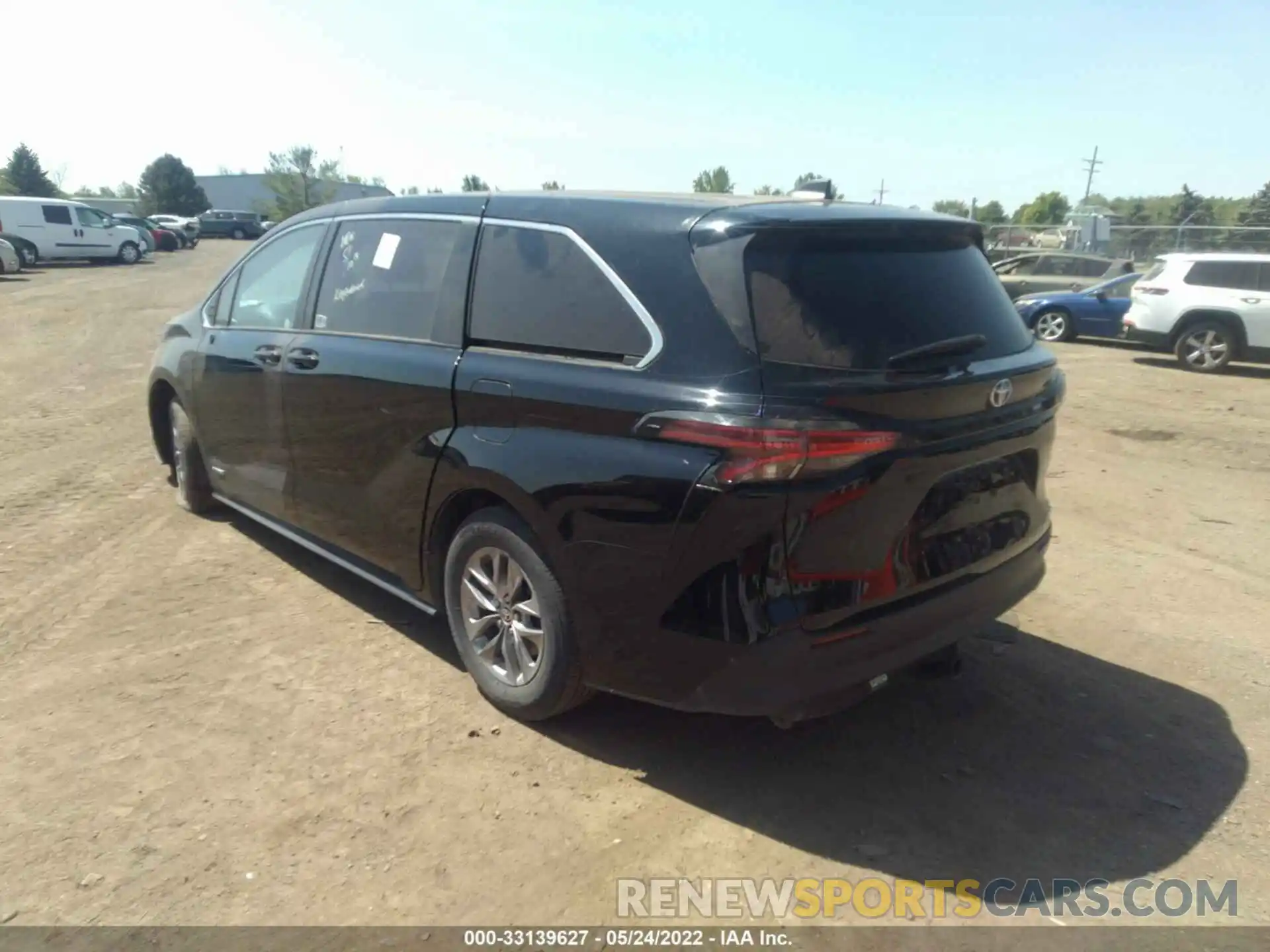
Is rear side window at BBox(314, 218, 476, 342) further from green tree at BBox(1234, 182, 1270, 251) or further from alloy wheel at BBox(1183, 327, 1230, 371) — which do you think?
green tree at BBox(1234, 182, 1270, 251)

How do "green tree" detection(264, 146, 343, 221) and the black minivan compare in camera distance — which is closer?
the black minivan

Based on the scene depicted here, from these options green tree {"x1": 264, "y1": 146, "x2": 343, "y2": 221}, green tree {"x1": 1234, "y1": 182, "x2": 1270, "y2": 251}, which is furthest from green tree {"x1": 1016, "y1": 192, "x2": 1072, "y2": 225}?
green tree {"x1": 264, "y1": 146, "x2": 343, "y2": 221}

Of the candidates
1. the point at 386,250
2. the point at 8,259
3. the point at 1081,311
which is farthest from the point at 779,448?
the point at 8,259

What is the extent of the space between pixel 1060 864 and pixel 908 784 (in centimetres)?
55

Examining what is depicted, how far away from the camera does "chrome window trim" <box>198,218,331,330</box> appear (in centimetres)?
492

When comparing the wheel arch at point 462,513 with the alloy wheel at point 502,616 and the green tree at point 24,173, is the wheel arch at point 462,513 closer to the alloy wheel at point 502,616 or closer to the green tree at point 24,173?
the alloy wheel at point 502,616

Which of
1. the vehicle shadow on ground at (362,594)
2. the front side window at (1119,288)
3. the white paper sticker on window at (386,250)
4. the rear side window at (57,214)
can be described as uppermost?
the white paper sticker on window at (386,250)

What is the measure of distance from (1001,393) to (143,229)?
42.1m

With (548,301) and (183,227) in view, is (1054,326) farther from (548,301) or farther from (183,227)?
(183,227)

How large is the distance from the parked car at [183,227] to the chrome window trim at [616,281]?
149ft

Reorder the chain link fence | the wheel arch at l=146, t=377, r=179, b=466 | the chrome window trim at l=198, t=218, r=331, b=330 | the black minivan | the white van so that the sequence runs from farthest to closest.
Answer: the white van
the chain link fence
the wheel arch at l=146, t=377, r=179, b=466
the chrome window trim at l=198, t=218, r=331, b=330
the black minivan

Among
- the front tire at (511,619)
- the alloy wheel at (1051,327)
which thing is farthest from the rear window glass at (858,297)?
the alloy wheel at (1051,327)

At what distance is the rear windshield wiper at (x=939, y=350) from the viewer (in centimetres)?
305

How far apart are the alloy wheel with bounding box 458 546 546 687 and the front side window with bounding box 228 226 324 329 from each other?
1847 mm
